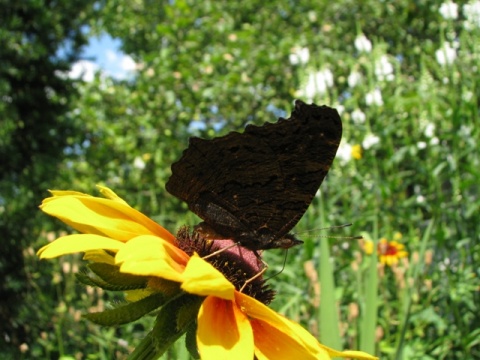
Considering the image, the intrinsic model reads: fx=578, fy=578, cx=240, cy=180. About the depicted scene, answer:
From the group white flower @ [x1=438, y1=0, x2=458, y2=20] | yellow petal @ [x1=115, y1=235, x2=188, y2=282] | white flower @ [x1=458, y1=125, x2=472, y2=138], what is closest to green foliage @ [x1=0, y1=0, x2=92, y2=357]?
white flower @ [x1=458, y1=125, x2=472, y2=138]

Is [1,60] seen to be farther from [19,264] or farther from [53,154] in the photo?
[19,264]

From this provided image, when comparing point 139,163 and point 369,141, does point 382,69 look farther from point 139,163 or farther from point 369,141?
point 139,163

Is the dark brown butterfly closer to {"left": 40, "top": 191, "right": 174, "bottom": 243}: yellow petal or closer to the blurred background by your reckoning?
{"left": 40, "top": 191, "right": 174, "bottom": 243}: yellow petal

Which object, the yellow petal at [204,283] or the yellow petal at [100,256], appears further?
the yellow petal at [100,256]

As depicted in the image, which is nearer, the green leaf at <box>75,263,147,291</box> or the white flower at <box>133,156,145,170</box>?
the green leaf at <box>75,263,147,291</box>

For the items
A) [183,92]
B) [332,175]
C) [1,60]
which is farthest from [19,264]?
[332,175]

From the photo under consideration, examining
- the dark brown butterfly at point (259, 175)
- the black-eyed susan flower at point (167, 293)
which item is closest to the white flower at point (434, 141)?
the dark brown butterfly at point (259, 175)

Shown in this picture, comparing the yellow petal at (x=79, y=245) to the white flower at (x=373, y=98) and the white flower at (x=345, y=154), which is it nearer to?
the white flower at (x=345, y=154)
